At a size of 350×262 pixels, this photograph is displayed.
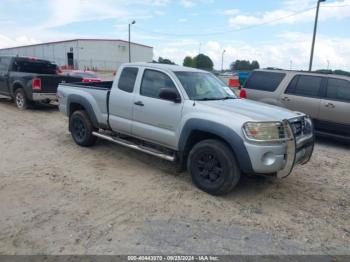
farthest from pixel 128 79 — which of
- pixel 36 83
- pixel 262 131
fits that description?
pixel 36 83

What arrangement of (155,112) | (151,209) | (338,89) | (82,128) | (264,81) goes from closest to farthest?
(151,209) < (155,112) < (82,128) < (338,89) < (264,81)

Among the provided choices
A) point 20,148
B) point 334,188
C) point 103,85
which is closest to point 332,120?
point 334,188

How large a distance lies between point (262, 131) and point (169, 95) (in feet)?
5.03

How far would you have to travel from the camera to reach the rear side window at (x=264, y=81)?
8969 millimetres

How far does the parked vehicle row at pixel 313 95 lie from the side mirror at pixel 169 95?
4.47 metres

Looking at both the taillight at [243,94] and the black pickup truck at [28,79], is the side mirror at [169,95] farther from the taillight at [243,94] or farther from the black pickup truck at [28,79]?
the black pickup truck at [28,79]

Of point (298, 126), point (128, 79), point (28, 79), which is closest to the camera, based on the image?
point (298, 126)

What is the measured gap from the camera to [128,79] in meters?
6.17

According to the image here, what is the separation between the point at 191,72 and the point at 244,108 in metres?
1.37

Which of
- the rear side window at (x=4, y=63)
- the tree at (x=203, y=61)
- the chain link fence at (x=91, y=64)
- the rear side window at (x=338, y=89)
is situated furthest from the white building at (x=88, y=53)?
the rear side window at (x=338, y=89)

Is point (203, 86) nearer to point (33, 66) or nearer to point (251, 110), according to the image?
point (251, 110)

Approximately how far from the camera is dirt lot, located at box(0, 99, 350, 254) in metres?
3.57

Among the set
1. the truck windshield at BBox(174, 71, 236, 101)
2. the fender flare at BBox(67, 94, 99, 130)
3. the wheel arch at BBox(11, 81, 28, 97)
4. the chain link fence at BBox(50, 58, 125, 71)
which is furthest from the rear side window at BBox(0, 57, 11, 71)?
the chain link fence at BBox(50, 58, 125, 71)

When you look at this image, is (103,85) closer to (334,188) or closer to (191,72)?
(191,72)
